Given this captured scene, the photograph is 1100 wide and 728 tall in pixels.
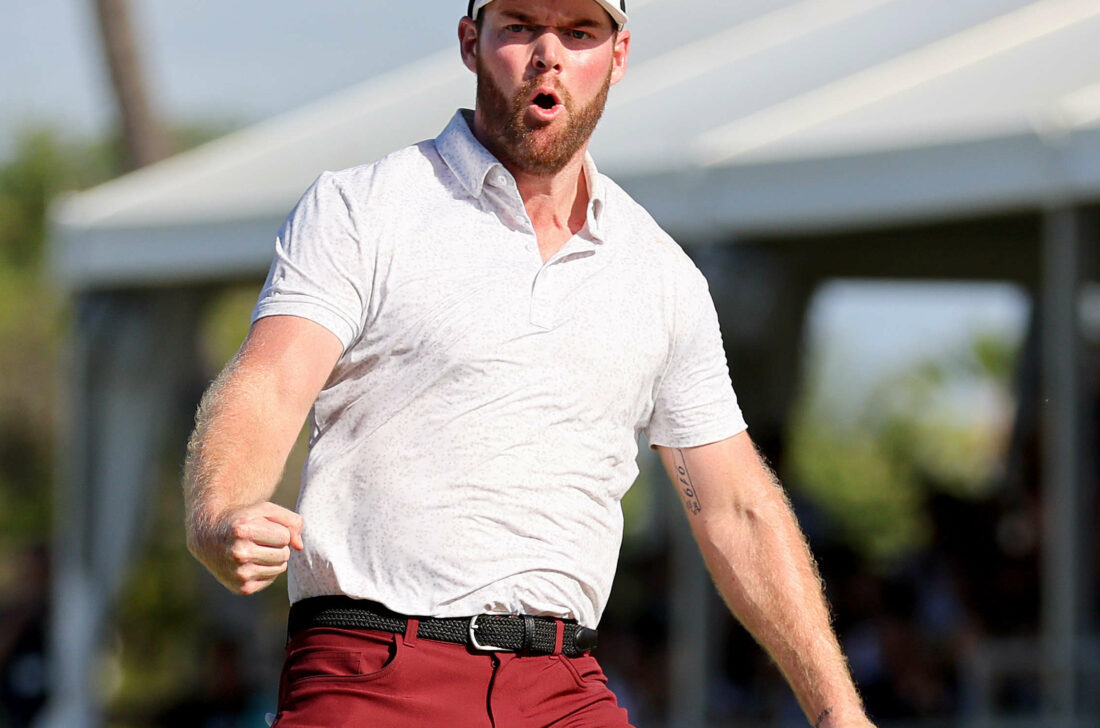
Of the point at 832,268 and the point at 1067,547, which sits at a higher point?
the point at 832,268

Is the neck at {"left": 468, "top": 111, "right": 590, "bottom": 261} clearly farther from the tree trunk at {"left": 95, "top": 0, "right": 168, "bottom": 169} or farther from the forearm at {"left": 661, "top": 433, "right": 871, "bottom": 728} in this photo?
the tree trunk at {"left": 95, "top": 0, "right": 168, "bottom": 169}

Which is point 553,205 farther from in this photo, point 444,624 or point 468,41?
point 444,624

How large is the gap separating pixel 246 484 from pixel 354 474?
0.37 meters

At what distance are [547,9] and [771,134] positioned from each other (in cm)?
435

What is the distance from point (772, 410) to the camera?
10.3m

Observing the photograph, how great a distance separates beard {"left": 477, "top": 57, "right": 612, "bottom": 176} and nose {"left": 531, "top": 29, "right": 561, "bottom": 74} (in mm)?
31

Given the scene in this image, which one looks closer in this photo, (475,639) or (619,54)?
(475,639)

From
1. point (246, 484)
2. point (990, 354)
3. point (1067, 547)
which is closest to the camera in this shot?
point (246, 484)

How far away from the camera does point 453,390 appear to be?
2.73 meters

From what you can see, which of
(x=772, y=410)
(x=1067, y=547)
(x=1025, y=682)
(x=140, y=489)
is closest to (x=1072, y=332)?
(x=1067, y=547)

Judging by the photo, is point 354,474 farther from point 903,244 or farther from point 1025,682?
point 903,244

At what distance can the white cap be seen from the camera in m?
2.87

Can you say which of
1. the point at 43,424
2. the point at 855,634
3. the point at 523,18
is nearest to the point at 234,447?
the point at 523,18

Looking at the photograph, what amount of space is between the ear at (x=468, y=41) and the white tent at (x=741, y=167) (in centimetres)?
359
